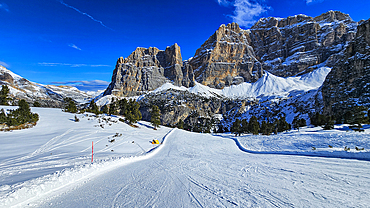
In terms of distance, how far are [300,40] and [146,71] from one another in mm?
171481

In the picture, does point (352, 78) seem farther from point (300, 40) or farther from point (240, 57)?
point (300, 40)

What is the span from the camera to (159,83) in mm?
160125

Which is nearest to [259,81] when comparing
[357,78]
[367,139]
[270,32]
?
[270,32]

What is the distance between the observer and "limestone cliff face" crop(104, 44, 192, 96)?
5871 inches

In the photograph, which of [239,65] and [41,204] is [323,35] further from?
[41,204]

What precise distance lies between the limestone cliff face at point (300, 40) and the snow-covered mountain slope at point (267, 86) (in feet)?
51.5

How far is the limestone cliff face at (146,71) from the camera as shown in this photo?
149125mm

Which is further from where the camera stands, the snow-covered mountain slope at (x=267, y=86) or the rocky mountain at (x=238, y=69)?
the snow-covered mountain slope at (x=267, y=86)

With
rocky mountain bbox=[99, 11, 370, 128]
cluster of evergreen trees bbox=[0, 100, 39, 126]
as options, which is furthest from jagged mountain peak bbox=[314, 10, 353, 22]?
cluster of evergreen trees bbox=[0, 100, 39, 126]

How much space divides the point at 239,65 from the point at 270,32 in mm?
61471

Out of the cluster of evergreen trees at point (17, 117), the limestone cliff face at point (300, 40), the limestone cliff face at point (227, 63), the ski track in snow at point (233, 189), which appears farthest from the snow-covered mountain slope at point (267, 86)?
the ski track in snow at point (233, 189)

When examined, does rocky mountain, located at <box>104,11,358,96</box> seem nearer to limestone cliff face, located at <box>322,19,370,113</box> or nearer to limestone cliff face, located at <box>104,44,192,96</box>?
limestone cliff face, located at <box>104,44,192,96</box>

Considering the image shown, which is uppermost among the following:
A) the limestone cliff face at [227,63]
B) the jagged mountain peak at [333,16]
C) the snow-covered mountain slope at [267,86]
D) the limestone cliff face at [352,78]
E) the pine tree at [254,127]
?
the jagged mountain peak at [333,16]

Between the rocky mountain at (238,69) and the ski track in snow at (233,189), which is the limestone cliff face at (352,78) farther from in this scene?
the ski track in snow at (233,189)
